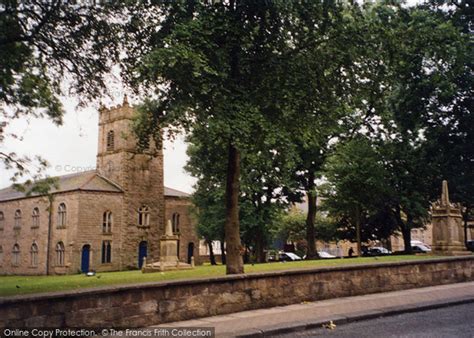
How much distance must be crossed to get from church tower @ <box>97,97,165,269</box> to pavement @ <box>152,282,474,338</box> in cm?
4734

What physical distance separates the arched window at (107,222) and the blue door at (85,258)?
2889mm

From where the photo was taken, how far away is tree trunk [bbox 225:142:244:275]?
50.5 ft

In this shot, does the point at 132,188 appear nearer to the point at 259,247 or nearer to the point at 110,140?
the point at 110,140

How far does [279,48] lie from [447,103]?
18370 mm

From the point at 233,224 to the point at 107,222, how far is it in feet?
145

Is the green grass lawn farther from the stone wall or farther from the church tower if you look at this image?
the church tower

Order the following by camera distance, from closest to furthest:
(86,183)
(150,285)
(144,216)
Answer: (150,285), (86,183), (144,216)

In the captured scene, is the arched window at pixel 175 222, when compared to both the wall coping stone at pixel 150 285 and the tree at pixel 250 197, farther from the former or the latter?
the wall coping stone at pixel 150 285

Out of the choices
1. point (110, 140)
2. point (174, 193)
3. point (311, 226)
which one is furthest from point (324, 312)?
point (174, 193)

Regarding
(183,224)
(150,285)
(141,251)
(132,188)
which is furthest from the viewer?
(183,224)

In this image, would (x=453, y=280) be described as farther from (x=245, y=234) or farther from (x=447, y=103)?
(x=245, y=234)

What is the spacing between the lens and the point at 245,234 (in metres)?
43.4

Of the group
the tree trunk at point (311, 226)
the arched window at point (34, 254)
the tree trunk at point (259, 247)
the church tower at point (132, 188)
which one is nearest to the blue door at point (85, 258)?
the church tower at point (132, 188)

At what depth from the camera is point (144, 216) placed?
60.5m
